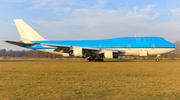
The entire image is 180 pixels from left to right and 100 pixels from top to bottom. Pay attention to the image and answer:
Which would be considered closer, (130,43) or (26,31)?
(130,43)

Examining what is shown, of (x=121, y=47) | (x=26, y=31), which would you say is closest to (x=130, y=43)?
(x=121, y=47)

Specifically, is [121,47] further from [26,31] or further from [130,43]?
[26,31]

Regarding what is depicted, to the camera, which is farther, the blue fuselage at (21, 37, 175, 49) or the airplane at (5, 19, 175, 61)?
the blue fuselage at (21, 37, 175, 49)

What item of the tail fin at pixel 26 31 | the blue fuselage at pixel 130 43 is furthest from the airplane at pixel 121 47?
the tail fin at pixel 26 31

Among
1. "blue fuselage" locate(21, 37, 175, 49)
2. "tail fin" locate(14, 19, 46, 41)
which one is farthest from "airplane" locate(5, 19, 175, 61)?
"tail fin" locate(14, 19, 46, 41)

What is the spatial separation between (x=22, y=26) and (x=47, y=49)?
22.1 feet

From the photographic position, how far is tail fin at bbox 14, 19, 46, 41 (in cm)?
3120

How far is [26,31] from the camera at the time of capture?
104 ft

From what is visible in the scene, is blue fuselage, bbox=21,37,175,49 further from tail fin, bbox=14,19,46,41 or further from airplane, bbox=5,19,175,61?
tail fin, bbox=14,19,46,41

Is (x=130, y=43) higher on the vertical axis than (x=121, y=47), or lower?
higher

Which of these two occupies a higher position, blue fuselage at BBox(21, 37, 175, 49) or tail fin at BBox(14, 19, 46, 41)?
tail fin at BBox(14, 19, 46, 41)

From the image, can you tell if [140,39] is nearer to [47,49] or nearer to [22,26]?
[47,49]

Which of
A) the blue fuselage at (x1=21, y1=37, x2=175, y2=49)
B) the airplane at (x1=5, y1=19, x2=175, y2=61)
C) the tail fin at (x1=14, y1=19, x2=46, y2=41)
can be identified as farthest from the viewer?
the tail fin at (x1=14, y1=19, x2=46, y2=41)

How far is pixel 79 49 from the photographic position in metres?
25.7
